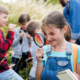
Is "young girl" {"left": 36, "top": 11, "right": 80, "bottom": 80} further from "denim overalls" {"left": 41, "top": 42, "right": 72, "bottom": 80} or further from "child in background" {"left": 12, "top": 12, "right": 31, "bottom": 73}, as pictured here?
"child in background" {"left": 12, "top": 12, "right": 31, "bottom": 73}

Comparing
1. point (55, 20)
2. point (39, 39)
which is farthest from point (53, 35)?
point (39, 39)

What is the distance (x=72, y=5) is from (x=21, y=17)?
1.65m

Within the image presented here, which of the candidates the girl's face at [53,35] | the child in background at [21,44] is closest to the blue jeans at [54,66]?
the girl's face at [53,35]

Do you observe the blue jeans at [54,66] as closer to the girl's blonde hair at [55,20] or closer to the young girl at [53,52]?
the young girl at [53,52]

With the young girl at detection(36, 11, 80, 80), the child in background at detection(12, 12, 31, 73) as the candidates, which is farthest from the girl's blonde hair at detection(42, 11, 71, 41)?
the child in background at detection(12, 12, 31, 73)

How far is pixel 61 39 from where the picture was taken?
1.82 metres

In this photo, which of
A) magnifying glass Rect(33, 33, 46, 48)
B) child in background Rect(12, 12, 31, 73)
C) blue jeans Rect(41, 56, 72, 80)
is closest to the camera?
blue jeans Rect(41, 56, 72, 80)

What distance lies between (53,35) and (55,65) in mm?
335

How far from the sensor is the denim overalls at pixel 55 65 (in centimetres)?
169

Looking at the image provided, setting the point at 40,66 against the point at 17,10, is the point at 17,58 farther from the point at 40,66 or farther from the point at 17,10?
the point at 17,10

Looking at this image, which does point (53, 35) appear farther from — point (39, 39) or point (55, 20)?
point (39, 39)

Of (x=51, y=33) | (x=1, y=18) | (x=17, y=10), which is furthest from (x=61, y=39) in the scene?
(x=17, y=10)

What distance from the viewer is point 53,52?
1.82 metres

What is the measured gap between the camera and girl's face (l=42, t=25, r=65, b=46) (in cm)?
175
